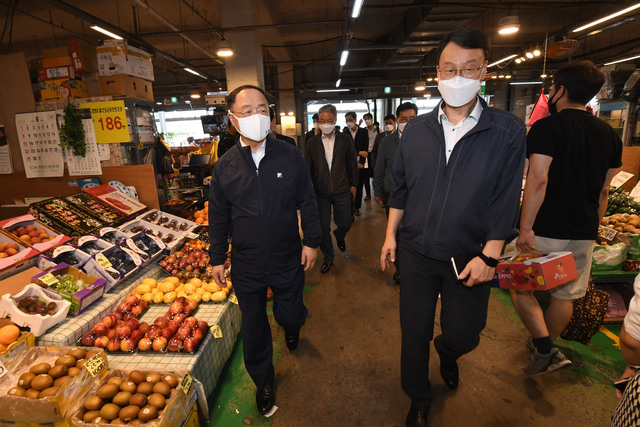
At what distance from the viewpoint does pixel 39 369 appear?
68.8 inches

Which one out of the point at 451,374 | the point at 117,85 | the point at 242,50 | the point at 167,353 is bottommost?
the point at 451,374

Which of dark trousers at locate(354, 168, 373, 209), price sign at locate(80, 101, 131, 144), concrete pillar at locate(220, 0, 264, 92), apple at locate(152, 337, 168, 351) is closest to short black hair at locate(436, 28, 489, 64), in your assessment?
apple at locate(152, 337, 168, 351)

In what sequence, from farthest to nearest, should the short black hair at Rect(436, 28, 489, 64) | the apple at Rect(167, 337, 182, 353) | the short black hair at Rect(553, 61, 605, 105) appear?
the apple at Rect(167, 337, 182, 353) < the short black hair at Rect(553, 61, 605, 105) < the short black hair at Rect(436, 28, 489, 64)

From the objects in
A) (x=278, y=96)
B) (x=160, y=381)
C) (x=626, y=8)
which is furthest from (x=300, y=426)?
(x=278, y=96)

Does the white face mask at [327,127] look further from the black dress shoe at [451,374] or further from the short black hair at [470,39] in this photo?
the black dress shoe at [451,374]

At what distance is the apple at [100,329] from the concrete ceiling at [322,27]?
18.9 feet

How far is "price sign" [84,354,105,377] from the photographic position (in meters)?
1.76

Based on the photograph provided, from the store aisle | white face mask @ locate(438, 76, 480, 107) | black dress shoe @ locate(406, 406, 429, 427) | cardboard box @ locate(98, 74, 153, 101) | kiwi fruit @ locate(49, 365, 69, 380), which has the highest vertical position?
cardboard box @ locate(98, 74, 153, 101)

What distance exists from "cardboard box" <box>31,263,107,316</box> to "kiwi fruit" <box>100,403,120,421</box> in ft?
3.34

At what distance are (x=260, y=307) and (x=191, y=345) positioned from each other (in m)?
0.54

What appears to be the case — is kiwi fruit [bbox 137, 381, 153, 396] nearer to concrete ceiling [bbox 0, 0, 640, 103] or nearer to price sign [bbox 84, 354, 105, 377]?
price sign [bbox 84, 354, 105, 377]

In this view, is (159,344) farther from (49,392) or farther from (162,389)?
(49,392)

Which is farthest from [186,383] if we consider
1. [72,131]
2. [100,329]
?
[72,131]

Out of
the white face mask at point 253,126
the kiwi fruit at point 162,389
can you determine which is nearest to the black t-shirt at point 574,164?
the white face mask at point 253,126
